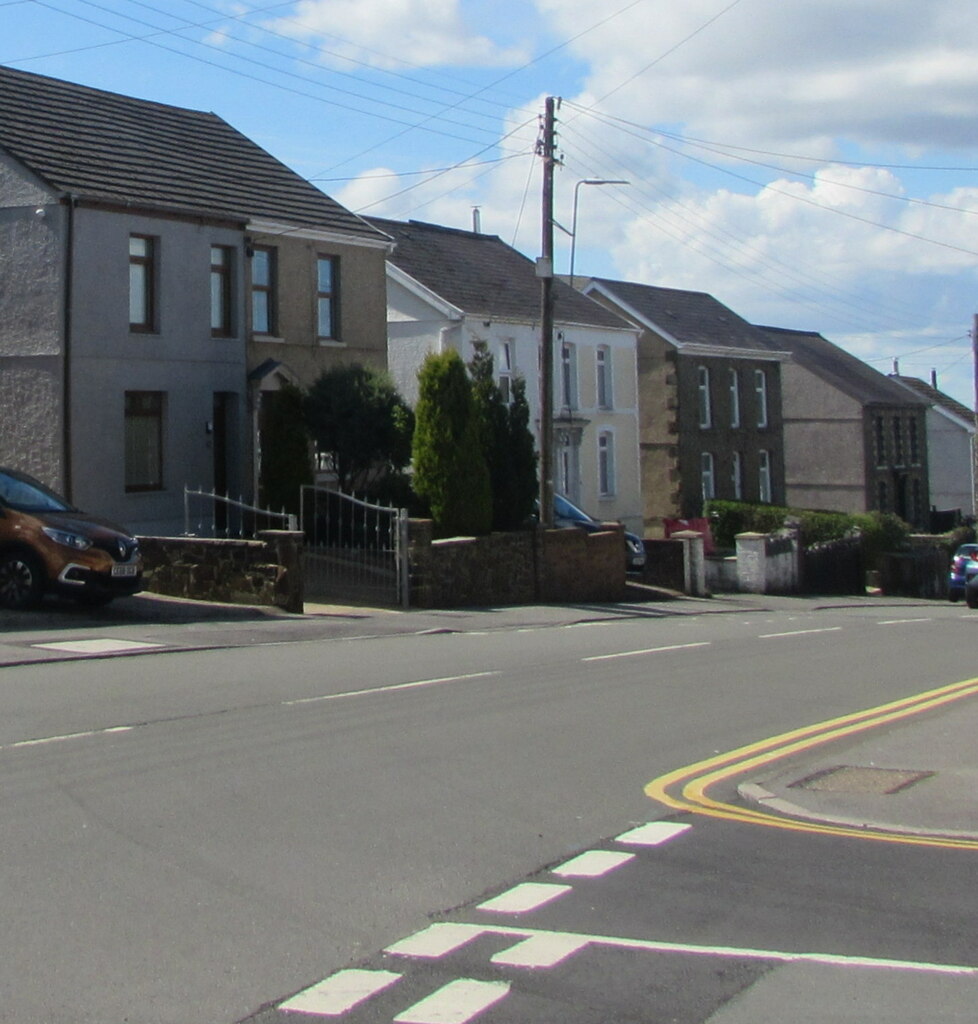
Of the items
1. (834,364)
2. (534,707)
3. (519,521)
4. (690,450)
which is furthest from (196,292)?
(834,364)

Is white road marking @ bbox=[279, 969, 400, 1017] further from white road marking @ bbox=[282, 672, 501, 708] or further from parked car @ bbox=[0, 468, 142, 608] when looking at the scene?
parked car @ bbox=[0, 468, 142, 608]

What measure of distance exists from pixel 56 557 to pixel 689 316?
139ft

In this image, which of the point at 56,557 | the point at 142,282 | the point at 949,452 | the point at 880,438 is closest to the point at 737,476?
the point at 880,438

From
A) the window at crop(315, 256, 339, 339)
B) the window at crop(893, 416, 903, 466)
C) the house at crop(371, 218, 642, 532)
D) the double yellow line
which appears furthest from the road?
the window at crop(893, 416, 903, 466)

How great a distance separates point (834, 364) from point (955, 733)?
61.4 m

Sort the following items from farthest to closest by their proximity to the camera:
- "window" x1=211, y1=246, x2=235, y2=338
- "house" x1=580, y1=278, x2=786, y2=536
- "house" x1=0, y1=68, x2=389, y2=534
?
1. "house" x1=580, y1=278, x2=786, y2=536
2. "window" x1=211, y1=246, x2=235, y2=338
3. "house" x1=0, y1=68, x2=389, y2=534

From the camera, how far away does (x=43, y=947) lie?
5.63 m

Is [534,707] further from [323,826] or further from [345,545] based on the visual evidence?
[345,545]

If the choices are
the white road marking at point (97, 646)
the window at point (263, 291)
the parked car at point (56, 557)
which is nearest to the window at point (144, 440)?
the window at point (263, 291)

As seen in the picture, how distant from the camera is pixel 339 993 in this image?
16.8 feet

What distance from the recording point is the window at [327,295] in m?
31.0

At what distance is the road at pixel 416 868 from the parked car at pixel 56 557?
5623 millimetres

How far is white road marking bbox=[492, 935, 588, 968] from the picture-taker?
545 cm

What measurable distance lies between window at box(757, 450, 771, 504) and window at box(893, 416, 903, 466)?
487 inches
